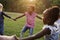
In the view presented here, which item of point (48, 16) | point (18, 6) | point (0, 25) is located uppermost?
point (48, 16)

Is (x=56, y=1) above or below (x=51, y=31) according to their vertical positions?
below

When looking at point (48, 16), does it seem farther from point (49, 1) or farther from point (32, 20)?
point (49, 1)

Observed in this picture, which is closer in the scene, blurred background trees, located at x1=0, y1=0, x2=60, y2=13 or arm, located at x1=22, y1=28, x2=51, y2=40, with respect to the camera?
arm, located at x1=22, y1=28, x2=51, y2=40

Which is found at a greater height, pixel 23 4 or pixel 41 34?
pixel 41 34

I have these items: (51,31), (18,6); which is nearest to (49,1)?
(18,6)

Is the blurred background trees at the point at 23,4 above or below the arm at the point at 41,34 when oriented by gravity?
below

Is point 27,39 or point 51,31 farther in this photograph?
point 51,31

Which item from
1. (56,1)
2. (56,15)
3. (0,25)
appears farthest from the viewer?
(56,1)

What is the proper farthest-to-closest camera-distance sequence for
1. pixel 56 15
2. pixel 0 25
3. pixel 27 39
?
pixel 0 25
pixel 56 15
pixel 27 39

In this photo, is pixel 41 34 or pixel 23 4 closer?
pixel 41 34

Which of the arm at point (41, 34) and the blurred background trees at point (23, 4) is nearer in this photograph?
the arm at point (41, 34)

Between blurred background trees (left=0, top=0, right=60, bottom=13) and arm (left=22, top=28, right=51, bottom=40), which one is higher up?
arm (left=22, top=28, right=51, bottom=40)

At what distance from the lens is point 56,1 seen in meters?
22.7

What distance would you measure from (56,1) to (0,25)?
14.6 m
